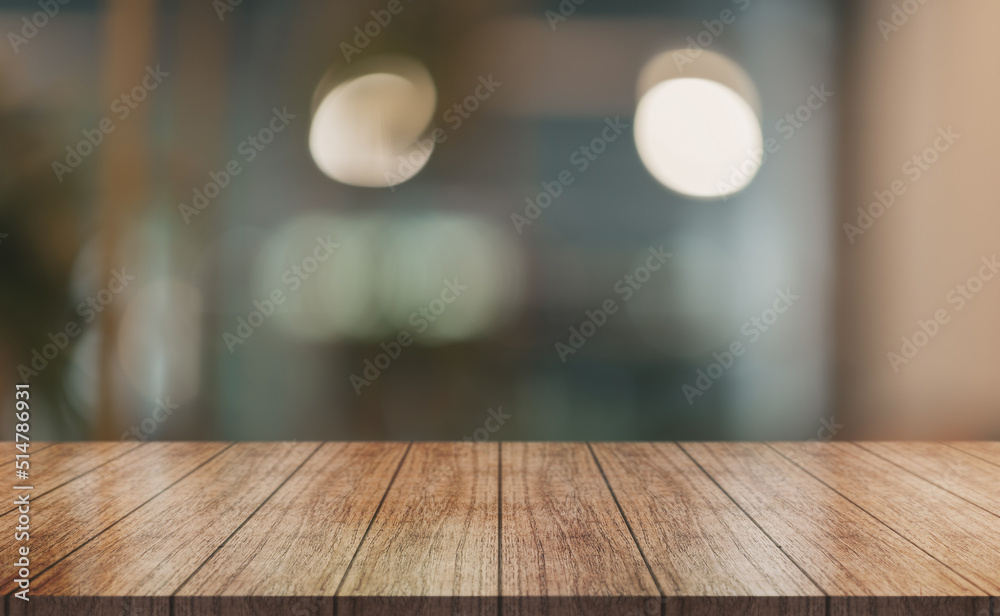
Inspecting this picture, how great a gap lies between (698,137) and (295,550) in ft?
6.42

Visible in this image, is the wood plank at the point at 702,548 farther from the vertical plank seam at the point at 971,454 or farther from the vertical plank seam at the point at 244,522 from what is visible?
the vertical plank seam at the point at 971,454

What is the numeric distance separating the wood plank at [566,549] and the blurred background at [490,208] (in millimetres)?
846

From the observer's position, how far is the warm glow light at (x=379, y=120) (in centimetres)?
287

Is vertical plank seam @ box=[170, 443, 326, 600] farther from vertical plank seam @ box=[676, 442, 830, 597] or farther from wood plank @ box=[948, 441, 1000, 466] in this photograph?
wood plank @ box=[948, 441, 1000, 466]

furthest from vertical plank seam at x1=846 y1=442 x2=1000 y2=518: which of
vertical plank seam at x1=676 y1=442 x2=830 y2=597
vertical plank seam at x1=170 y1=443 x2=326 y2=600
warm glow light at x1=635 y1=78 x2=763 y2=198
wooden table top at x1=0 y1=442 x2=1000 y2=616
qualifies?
vertical plank seam at x1=170 y1=443 x2=326 y2=600

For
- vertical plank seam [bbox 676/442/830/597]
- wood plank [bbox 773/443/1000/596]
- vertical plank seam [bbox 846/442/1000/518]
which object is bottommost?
vertical plank seam [bbox 676/442/830/597]

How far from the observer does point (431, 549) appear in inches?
56.8

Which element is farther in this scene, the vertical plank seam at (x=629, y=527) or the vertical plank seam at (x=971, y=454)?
the vertical plank seam at (x=971, y=454)

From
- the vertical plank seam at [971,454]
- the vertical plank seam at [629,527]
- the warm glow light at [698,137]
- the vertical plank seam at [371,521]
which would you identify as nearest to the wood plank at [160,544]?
the vertical plank seam at [371,521]

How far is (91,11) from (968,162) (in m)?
2.77

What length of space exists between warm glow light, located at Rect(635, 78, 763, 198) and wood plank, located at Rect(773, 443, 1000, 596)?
87cm

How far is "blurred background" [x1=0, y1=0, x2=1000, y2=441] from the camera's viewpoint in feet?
9.43

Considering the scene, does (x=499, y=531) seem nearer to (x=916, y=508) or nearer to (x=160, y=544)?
(x=160, y=544)

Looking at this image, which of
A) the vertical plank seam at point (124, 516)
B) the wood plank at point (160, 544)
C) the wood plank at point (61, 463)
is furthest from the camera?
the wood plank at point (61, 463)
